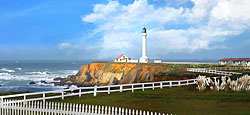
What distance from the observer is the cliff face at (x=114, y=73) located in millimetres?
61406

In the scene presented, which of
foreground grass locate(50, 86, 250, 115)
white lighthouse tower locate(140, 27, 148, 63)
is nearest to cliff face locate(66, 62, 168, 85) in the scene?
white lighthouse tower locate(140, 27, 148, 63)

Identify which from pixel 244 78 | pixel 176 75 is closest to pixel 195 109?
pixel 244 78

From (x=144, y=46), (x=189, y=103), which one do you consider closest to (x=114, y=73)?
(x=144, y=46)

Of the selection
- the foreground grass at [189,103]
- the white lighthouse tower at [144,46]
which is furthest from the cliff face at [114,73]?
the foreground grass at [189,103]

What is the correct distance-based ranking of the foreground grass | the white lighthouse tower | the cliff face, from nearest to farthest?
the foreground grass → the cliff face → the white lighthouse tower

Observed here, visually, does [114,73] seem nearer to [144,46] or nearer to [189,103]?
[144,46]

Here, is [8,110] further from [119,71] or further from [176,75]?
[119,71]

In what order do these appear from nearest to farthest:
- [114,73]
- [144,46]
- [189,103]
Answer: [189,103] → [114,73] → [144,46]

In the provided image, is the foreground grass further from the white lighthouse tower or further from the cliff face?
the white lighthouse tower

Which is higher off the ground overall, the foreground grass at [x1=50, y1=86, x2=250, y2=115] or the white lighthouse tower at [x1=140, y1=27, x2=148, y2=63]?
the white lighthouse tower at [x1=140, y1=27, x2=148, y2=63]

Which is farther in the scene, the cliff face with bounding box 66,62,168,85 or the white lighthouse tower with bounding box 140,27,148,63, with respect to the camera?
the white lighthouse tower with bounding box 140,27,148,63

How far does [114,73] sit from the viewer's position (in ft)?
233

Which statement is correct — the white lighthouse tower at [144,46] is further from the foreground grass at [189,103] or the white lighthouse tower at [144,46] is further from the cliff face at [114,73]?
the foreground grass at [189,103]

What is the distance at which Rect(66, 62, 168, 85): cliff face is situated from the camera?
201 ft
